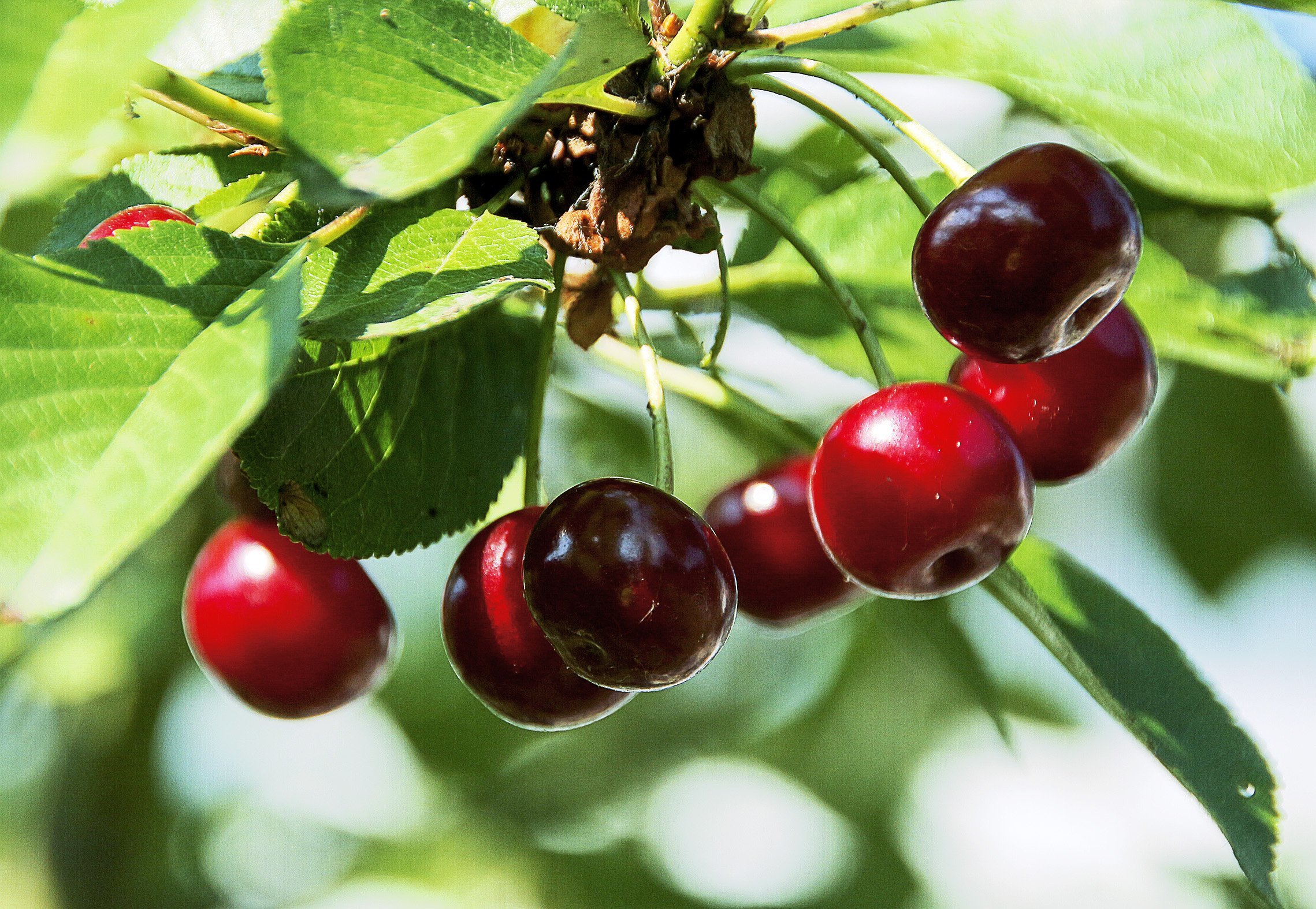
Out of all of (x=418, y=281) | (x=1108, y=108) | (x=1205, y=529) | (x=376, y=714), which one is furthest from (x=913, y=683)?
(x=418, y=281)

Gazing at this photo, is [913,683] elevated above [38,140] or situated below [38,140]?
below

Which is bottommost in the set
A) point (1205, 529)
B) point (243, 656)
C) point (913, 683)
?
point (913, 683)

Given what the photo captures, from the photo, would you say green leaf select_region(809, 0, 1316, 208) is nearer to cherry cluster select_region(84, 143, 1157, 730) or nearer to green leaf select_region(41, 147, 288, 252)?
→ cherry cluster select_region(84, 143, 1157, 730)

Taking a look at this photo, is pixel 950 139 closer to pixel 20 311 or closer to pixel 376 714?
pixel 20 311

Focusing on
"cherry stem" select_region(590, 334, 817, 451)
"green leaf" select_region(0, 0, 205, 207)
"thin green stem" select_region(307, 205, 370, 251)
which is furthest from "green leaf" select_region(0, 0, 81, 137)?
"cherry stem" select_region(590, 334, 817, 451)

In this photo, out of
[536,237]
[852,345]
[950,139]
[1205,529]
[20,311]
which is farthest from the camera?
[1205,529]

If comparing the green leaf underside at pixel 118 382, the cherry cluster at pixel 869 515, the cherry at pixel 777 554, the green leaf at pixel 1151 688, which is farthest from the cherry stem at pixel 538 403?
the green leaf at pixel 1151 688
